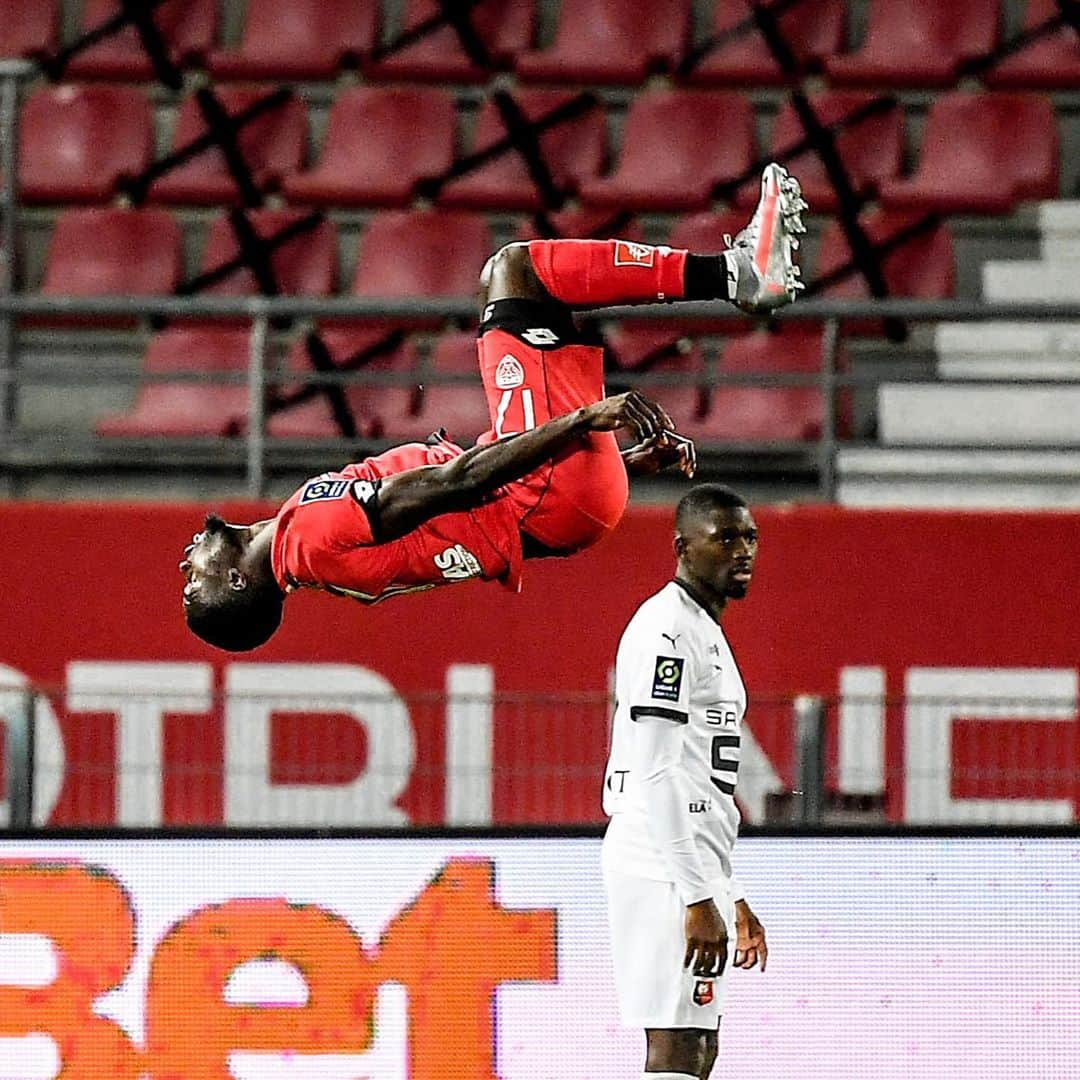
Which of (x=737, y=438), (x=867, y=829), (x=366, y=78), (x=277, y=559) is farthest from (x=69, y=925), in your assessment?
(x=366, y=78)

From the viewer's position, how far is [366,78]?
43.1ft

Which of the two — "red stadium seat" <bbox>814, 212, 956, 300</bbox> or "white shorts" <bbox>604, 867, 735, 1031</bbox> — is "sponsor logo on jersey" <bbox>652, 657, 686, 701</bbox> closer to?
"white shorts" <bbox>604, 867, 735, 1031</bbox>

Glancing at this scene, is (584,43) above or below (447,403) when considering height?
above

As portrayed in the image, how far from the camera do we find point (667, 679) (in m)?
6.52

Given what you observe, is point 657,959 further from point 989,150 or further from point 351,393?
point 989,150

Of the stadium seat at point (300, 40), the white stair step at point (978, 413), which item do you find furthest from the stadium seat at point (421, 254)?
the white stair step at point (978, 413)

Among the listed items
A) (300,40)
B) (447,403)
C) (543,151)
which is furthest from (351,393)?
(300,40)

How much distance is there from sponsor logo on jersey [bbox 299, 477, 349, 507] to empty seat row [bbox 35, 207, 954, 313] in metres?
5.98

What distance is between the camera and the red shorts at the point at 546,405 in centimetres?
602

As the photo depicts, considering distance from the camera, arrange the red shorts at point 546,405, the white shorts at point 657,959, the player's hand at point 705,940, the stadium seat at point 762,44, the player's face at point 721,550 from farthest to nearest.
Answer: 1. the stadium seat at point 762,44
2. the player's face at point 721,550
3. the white shorts at point 657,959
4. the player's hand at point 705,940
5. the red shorts at point 546,405

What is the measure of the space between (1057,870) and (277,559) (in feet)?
9.47

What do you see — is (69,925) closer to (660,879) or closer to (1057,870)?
(660,879)

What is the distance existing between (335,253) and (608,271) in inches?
265

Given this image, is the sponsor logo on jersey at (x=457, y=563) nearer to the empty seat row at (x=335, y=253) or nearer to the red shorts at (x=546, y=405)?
the red shorts at (x=546, y=405)
